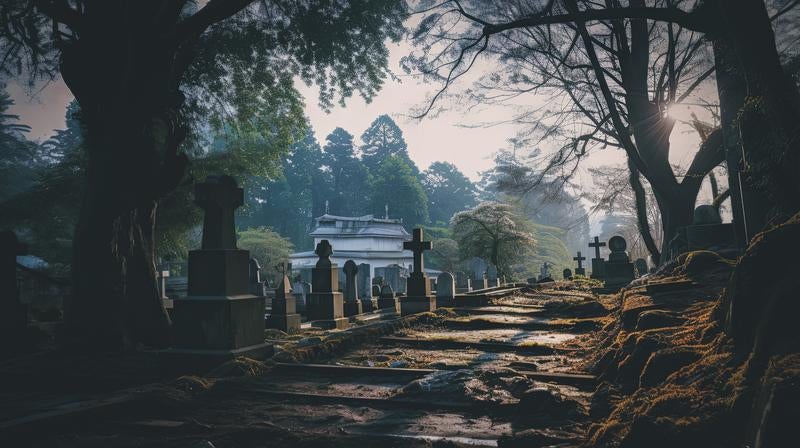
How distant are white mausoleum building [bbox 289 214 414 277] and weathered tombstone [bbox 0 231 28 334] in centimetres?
3777

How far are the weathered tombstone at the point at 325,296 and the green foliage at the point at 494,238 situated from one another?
26384 millimetres

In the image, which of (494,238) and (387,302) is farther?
(494,238)

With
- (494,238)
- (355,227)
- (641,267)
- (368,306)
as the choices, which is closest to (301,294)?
(368,306)

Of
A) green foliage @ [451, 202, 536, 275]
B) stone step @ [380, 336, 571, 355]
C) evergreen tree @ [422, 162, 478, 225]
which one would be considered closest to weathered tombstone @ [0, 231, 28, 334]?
stone step @ [380, 336, 571, 355]

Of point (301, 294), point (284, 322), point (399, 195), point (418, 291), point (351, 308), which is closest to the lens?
point (284, 322)

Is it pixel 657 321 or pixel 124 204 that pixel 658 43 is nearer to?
pixel 657 321

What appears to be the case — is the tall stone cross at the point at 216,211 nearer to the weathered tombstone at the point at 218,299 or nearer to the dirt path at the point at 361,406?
the weathered tombstone at the point at 218,299

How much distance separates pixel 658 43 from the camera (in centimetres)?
1426

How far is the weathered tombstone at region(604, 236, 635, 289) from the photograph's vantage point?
1576 centimetres

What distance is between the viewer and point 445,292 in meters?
12.4

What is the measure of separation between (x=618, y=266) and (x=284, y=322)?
1174cm

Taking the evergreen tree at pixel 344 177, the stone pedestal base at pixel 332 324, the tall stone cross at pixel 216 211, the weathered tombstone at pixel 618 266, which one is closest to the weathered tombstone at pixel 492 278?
the weathered tombstone at pixel 618 266

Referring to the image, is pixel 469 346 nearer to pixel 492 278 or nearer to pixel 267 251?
pixel 492 278

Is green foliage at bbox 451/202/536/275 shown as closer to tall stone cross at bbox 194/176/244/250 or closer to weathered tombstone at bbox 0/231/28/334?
weathered tombstone at bbox 0/231/28/334
